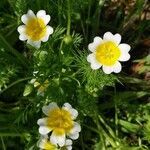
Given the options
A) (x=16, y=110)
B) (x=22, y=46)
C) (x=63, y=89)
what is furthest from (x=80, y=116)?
(x=22, y=46)

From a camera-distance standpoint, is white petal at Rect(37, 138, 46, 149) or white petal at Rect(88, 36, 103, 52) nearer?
white petal at Rect(88, 36, 103, 52)

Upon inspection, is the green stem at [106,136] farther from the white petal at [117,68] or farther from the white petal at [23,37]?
the white petal at [23,37]

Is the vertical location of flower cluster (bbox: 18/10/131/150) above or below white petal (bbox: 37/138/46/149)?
above

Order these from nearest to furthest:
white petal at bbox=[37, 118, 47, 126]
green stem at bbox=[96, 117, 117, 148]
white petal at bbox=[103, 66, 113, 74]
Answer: white petal at bbox=[103, 66, 113, 74] < white petal at bbox=[37, 118, 47, 126] < green stem at bbox=[96, 117, 117, 148]

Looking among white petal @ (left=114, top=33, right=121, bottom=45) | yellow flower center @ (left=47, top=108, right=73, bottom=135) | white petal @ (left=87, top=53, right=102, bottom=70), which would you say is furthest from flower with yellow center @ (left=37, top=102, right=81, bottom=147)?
white petal @ (left=114, top=33, right=121, bottom=45)

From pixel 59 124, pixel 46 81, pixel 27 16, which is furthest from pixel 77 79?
pixel 27 16

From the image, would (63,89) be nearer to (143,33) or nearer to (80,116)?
(80,116)

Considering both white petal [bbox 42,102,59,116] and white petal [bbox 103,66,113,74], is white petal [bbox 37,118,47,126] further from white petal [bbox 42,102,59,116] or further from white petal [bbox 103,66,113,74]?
white petal [bbox 103,66,113,74]
